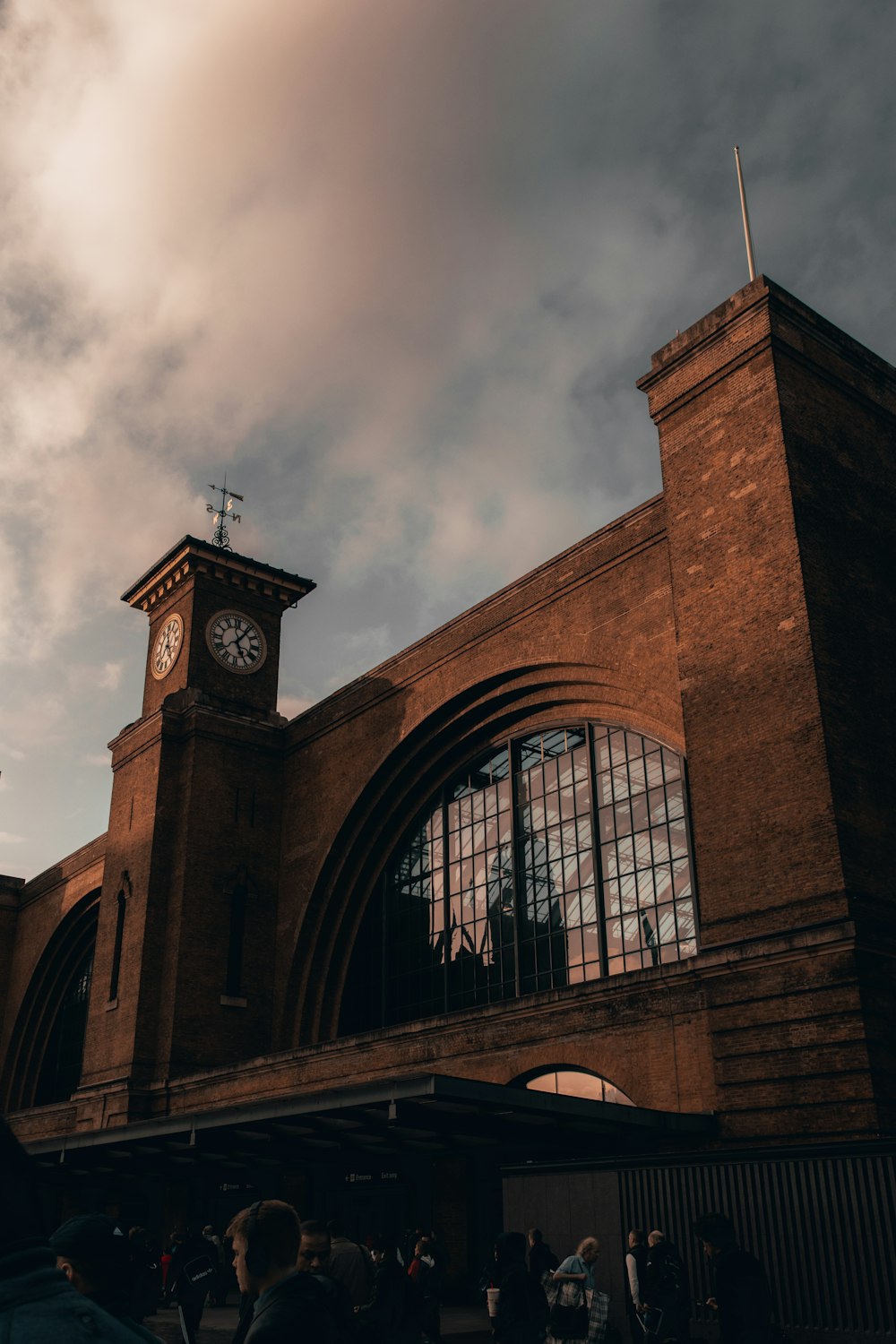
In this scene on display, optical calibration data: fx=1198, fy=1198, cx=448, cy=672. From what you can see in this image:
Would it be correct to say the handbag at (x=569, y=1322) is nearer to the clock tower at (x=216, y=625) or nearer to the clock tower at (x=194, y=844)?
the clock tower at (x=194, y=844)

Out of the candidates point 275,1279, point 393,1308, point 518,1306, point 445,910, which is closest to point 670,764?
point 445,910

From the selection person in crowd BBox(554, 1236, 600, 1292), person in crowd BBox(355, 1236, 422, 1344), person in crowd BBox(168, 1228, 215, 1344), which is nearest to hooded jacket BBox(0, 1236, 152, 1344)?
person in crowd BBox(355, 1236, 422, 1344)

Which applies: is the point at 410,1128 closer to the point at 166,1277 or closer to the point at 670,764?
the point at 166,1277

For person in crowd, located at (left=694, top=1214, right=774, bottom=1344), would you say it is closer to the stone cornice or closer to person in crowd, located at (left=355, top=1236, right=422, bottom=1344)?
person in crowd, located at (left=355, top=1236, right=422, bottom=1344)

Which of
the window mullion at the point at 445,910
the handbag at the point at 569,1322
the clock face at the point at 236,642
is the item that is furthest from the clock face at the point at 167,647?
the handbag at the point at 569,1322

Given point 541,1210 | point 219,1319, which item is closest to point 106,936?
point 219,1319

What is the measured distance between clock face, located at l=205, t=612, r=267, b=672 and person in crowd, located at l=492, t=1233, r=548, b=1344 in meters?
24.8

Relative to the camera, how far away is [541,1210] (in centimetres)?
1416

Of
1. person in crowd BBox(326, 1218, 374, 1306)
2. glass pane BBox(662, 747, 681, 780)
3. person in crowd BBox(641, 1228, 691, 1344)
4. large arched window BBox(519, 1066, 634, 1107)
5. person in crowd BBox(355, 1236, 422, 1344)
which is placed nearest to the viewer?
person in crowd BBox(326, 1218, 374, 1306)

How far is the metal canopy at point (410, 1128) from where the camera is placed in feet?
47.4

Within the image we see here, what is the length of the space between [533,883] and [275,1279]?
20.1 m

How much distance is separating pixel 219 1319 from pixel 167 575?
20.6m

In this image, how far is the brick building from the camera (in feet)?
47.2

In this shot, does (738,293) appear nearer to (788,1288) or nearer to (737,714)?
(737,714)
